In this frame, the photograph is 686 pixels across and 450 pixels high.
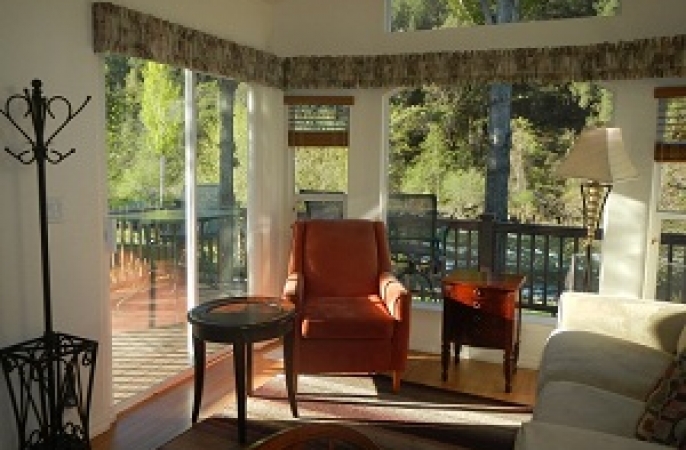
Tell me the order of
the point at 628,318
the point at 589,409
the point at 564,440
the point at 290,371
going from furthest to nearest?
the point at 290,371
the point at 628,318
the point at 589,409
the point at 564,440

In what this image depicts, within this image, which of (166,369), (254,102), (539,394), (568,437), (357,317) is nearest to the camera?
(568,437)

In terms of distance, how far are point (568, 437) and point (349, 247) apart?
249cm

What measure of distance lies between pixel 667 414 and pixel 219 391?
2.48m

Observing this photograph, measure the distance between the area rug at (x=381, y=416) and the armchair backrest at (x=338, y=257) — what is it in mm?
607

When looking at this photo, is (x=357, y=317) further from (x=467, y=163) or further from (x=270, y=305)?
(x=467, y=163)

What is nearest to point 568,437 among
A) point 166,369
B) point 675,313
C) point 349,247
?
point 675,313

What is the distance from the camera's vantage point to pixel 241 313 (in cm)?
296

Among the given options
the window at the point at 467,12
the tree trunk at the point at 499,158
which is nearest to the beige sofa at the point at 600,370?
the tree trunk at the point at 499,158

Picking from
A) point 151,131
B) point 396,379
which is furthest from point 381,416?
point 151,131

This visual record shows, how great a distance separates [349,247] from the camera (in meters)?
3.91

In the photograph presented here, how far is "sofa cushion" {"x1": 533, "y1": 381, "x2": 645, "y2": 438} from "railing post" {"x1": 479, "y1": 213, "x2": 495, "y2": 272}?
2.44 m

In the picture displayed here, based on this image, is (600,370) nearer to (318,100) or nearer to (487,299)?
(487,299)

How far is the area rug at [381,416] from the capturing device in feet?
9.38

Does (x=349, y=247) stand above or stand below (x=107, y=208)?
below
